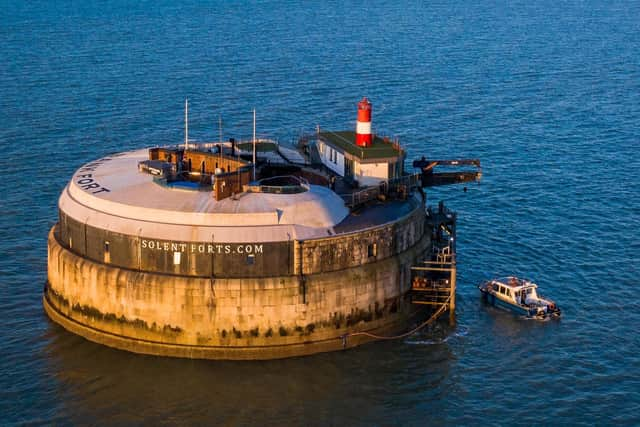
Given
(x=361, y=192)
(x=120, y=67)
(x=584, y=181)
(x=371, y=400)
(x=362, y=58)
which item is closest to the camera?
(x=371, y=400)

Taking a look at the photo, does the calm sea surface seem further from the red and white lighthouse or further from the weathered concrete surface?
the red and white lighthouse

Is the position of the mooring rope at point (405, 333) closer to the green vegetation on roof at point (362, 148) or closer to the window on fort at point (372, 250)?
the window on fort at point (372, 250)

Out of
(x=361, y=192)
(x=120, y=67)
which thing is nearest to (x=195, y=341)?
(x=361, y=192)

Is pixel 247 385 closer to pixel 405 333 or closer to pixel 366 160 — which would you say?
pixel 405 333

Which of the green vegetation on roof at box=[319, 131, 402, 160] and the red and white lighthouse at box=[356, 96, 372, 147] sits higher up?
the red and white lighthouse at box=[356, 96, 372, 147]

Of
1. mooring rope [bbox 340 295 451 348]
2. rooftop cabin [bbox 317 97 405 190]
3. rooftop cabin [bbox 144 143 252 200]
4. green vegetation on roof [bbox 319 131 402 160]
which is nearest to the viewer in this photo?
mooring rope [bbox 340 295 451 348]

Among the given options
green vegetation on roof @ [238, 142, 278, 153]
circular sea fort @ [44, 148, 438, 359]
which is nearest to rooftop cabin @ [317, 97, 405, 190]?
green vegetation on roof @ [238, 142, 278, 153]

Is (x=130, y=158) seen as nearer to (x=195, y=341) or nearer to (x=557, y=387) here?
(x=195, y=341)

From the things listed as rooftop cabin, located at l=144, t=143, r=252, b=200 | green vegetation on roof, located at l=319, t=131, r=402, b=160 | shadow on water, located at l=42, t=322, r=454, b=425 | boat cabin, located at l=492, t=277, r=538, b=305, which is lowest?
shadow on water, located at l=42, t=322, r=454, b=425
